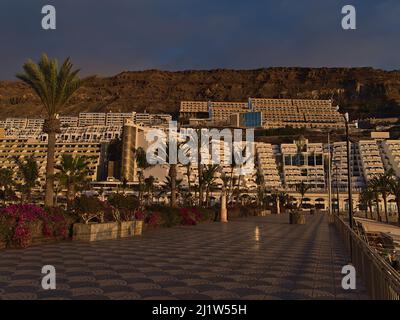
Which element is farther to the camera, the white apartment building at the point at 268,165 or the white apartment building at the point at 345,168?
the white apartment building at the point at 268,165

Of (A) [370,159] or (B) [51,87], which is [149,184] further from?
(A) [370,159]

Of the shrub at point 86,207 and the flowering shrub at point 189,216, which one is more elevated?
the shrub at point 86,207

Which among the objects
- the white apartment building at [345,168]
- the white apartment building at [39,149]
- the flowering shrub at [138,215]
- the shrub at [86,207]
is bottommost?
the flowering shrub at [138,215]

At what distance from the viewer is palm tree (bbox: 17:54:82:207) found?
19703 mm

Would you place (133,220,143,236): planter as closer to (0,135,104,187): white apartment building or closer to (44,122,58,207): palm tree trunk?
(44,122,58,207): palm tree trunk

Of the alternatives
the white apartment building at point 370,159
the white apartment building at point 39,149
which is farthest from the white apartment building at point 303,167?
the white apartment building at point 39,149

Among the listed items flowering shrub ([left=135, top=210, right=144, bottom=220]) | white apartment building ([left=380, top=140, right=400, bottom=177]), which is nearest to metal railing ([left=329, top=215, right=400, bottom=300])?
flowering shrub ([left=135, top=210, right=144, bottom=220])

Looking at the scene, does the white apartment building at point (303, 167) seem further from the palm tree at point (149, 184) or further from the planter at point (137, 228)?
the planter at point (137, 228)

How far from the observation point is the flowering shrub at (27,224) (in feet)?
44.7

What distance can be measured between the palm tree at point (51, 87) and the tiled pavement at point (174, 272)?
6036 mm

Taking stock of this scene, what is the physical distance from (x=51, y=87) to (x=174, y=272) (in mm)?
13972

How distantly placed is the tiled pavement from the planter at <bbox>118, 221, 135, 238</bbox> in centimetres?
361
